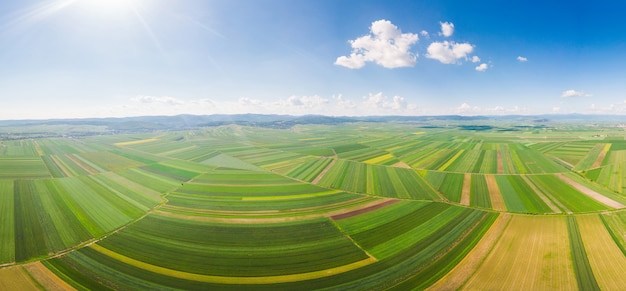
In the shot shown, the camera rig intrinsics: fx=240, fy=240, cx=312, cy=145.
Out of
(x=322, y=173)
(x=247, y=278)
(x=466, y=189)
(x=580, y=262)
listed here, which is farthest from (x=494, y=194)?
(x=247, y=278)

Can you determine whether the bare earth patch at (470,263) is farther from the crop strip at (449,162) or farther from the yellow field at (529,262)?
the crop strip at (449,162)

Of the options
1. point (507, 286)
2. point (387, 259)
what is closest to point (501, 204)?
point (507, 286)

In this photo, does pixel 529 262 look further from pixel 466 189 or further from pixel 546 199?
pixel 546 199

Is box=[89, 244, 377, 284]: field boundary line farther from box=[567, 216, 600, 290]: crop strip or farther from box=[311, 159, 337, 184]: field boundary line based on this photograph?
box=[311, 159, 337, 184]: field boundary line

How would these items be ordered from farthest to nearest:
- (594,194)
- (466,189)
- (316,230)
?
(466,189) < (594,194) < (316,230)

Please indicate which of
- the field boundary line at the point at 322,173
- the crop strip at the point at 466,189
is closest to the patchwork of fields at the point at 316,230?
the crop strip at the point at 466,189

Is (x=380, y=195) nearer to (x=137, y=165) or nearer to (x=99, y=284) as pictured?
(x=99, y=284)
